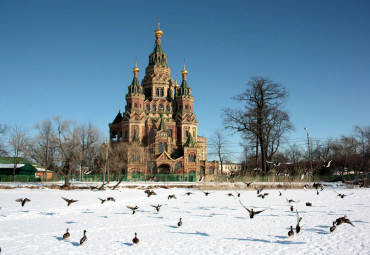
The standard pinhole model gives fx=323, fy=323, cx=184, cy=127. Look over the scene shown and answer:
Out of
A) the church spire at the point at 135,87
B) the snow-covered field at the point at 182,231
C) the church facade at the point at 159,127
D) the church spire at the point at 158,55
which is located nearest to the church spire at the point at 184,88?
the church facade at the point at 159,127

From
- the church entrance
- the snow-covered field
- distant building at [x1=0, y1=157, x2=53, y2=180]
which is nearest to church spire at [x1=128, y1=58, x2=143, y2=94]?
the church entrance

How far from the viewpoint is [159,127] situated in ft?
194

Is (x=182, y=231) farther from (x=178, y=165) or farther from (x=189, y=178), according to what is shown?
(x=178, y=165)

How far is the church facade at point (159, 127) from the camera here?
53938 millimetres

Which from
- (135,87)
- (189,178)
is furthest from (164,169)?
(135,87)

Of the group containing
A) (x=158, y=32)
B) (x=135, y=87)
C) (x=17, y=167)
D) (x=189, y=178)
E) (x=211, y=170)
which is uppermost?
(x=158, y=32)

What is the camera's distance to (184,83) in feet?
217

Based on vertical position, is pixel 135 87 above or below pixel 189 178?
above

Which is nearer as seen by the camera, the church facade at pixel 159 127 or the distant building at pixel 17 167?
the distant building at pixel 17 167

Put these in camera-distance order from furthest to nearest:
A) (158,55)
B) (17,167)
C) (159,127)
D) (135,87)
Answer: (158,55), (135,87), (159,127), (17,167)

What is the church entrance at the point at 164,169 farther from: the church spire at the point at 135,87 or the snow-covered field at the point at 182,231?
the snow-covered field at the point at 182,231

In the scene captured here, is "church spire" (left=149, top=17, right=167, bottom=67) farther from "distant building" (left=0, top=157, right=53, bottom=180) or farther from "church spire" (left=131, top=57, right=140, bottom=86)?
"distant building" (left=0, top=157, right=53, bottom=180)

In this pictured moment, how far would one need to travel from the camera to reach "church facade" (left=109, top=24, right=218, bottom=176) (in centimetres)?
5394

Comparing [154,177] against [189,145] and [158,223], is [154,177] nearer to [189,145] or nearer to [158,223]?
[189,145]
